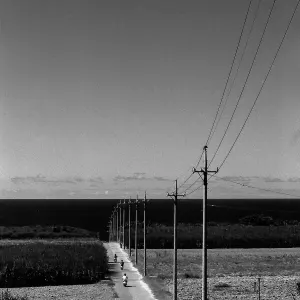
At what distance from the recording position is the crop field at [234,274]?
40281mm

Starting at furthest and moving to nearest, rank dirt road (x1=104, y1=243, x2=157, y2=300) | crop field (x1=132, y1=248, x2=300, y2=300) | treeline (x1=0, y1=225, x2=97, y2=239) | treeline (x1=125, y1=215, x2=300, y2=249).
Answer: treeline (x1=0, y1=225, x2=97, y2=239) → treeline (x1=125, y1=215, x2=300, y2=249) → crop field (x1=132, y1=248, x2=300, y2=300) → dirt road (x1=104, y1=243, x2=157, y2=300)

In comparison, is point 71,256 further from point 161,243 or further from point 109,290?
point 161,243

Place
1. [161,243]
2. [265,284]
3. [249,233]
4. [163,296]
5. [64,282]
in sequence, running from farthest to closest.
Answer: [249,233], [161,243], [64,282], [265,284], [163,296]

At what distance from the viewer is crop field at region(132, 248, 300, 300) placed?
1586 inches

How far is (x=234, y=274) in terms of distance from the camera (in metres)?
52.4

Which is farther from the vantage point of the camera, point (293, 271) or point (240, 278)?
point (293, 271)

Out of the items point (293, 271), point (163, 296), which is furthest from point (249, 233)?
point (163, 296)

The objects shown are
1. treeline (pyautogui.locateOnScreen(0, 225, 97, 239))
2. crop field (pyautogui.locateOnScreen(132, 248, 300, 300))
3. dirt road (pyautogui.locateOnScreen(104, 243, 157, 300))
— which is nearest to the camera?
dirt road (pyautogui.locateOnScreen(104, 243, 157, 300))

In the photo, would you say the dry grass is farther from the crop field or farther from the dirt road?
the crop field

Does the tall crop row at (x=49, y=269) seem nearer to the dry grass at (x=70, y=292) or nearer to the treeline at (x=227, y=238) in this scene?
the dry grass at (x=70, y=292)

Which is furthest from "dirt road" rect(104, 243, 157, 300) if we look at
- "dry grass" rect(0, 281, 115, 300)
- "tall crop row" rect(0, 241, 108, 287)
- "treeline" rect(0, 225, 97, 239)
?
"treeline" rect(0, 225, 97, 239)

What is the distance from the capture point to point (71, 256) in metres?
52.9

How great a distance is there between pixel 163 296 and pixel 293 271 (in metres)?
23.4

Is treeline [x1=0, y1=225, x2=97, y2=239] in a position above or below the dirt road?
below
